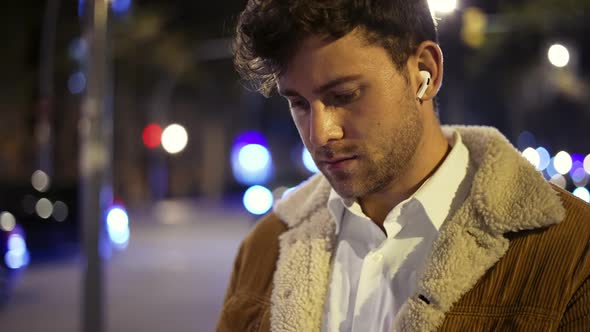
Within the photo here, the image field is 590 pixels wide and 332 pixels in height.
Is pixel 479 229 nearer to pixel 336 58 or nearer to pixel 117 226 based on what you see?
pixel 336 58

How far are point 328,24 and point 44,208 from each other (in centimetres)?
1178

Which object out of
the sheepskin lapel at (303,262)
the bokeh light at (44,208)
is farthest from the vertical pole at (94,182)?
the bokeh light at (44,208)

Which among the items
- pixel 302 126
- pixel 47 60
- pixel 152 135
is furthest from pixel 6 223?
pixel 152 135

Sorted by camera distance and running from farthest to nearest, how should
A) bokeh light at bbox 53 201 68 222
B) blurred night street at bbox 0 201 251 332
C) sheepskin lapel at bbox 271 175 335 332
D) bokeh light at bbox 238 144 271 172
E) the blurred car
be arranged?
bokeh light at bbox 238 144 271 172, bokeh light at bbox 53 201 68 222, the blurred car, blurred night street at bbox 0 201 251 332, sheepskin lapel at bbox 271 175 335 332

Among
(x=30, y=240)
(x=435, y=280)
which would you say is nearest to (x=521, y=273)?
(x=435, y=280)

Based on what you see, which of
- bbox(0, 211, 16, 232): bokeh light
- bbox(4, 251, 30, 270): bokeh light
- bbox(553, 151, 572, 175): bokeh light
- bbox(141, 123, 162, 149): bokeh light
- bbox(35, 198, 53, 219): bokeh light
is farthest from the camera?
bbox(141, 123, 162, 149): bokeh light

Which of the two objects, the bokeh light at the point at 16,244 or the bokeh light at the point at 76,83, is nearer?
the bokeh light at the point at 16,244

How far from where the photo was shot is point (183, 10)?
97.3ft

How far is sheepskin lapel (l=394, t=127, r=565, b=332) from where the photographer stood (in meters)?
1.78

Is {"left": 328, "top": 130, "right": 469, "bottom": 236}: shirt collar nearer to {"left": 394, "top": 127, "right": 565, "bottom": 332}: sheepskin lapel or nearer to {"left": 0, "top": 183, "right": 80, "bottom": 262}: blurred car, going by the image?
{"left": 394, "top": 127, "right": 565, "bottom": 332}: sheepskin lapel

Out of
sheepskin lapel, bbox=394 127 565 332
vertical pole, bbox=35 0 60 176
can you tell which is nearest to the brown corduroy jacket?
sheepskin lapel, bbox=394 127 565 332

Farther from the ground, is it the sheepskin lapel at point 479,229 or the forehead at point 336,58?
the forehead at point 336,58

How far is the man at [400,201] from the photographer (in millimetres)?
1751

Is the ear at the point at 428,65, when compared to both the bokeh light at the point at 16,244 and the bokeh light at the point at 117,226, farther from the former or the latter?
the bokeh light at the point at 117,226
